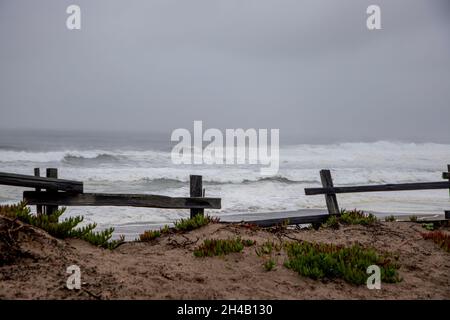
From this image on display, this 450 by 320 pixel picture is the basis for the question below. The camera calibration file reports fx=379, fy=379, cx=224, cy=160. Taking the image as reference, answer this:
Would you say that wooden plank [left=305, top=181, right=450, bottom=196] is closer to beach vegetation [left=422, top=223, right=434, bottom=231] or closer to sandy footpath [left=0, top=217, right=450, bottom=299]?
beach vegetation [left=422, top=223, right=434, bottom=231]

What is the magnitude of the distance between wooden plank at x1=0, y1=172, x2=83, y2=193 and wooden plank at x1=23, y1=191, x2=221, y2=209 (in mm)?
167

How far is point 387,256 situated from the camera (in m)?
6.52

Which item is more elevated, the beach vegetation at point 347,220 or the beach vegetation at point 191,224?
the beach vegetation at point 191,224

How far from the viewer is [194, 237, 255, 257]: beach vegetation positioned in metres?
6.31

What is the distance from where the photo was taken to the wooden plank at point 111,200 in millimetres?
6945

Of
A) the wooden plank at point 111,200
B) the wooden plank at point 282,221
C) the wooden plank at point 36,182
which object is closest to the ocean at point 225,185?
the wooden plank at point 111,200

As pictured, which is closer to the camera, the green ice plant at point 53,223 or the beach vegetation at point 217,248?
the green ice plant at point 53,223

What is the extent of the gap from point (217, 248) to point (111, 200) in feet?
7.83

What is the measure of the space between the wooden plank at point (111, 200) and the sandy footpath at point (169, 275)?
870mm

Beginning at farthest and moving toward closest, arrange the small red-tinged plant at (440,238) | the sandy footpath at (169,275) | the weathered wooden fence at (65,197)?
the small red-tinged plant at (440,238) < the weathered wooden fence at (65,197) < the sandy footpath at (169,275)

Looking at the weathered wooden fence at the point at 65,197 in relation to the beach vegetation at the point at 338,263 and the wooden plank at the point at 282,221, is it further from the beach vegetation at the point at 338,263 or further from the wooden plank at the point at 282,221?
the beach vegetation at the point at 338,263

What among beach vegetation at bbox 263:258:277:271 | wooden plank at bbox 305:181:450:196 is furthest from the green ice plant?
wooden plank at bbox 305:181:450:196

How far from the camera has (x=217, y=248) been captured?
6.41 m

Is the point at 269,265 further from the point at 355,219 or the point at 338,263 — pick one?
the point at 355,219
